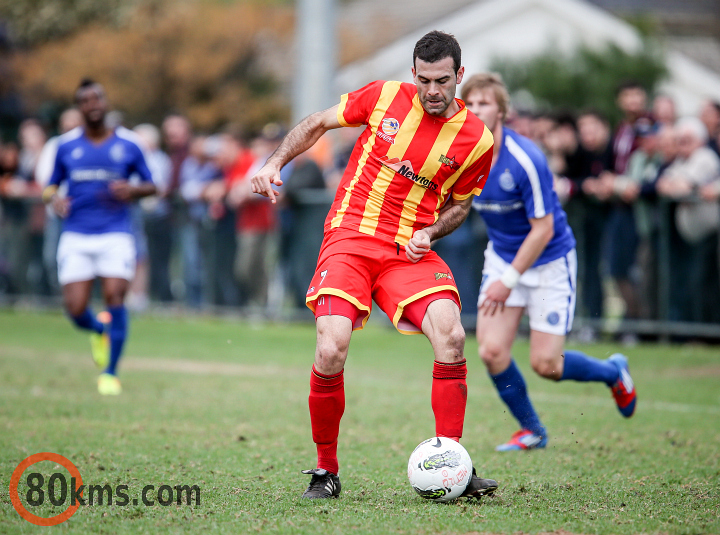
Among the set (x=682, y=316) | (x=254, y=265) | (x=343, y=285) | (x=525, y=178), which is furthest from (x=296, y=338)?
(x=343, y=285)

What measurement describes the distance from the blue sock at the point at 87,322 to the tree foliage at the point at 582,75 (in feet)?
49.8

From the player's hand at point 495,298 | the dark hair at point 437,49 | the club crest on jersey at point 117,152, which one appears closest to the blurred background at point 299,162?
the player's hand at point 495,298

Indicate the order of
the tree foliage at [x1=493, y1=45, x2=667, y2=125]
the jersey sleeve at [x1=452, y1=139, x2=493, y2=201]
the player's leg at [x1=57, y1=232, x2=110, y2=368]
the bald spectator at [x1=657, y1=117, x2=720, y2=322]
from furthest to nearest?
the tree foliage at [x1=493, y1=45, x2=667, y2=125] < the bald spectator at [x1=657, y1=117, x2=720, y2=322] < the player's leg at [x1=57, y1=232, x2=110, y2=368] < the jersey sleeve at [x1=452, y1=139, x2=493, y2=201]

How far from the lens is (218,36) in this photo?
29141 millimetres

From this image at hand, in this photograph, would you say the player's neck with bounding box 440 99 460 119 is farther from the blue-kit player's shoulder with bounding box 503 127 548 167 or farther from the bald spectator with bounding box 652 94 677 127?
the bald spectator with bounding box 652 94 677 127

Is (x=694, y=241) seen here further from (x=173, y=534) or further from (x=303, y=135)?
(x=173, y=534)

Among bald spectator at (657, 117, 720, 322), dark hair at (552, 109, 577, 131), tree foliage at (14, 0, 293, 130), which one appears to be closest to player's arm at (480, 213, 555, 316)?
bald spectator at (657, 117, 720, 322)

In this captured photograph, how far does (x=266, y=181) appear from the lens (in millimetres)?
5008

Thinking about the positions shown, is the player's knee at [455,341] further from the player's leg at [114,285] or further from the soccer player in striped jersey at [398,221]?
the player's leg at [114,285]

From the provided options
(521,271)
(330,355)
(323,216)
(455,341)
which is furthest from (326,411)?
(323,216)

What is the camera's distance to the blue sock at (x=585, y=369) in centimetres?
675

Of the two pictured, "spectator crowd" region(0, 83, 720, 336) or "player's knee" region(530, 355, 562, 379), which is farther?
"spectator crowd" region(0, 83, 720, 336)

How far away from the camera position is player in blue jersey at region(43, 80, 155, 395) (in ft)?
29.0

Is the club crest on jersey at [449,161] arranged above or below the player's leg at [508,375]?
above
